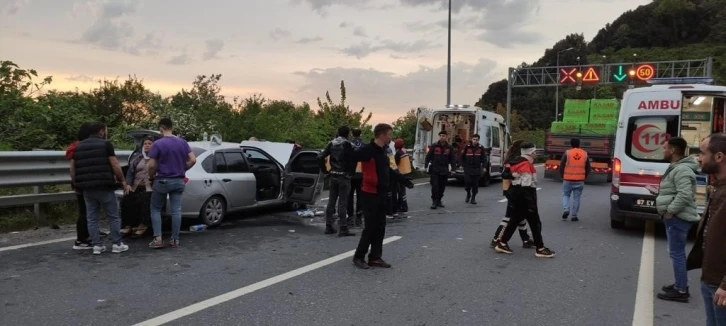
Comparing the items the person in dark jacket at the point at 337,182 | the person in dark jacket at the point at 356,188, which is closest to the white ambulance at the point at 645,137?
the person in dark jacket at the point at 356,188

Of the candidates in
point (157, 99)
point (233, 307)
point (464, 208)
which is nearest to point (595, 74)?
point (464, 208)

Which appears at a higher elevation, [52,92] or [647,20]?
[647,20]

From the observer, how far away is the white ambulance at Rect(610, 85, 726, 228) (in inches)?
325

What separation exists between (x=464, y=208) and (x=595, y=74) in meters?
18.5

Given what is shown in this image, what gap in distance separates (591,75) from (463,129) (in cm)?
1260

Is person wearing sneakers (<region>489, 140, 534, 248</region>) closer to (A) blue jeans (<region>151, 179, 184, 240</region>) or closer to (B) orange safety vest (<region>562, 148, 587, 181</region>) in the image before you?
(B) orange safety vest (<region>562, 148, 587, 181</region>)

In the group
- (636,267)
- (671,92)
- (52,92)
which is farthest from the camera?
(52,92)

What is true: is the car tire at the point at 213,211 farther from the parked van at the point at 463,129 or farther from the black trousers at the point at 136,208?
the parked van at the point at 463,129

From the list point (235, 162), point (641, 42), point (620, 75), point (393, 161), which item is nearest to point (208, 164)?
point (235, 162)

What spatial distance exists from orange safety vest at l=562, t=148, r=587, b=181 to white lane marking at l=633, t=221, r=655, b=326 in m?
2.03

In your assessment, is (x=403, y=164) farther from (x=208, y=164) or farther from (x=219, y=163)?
(x=208, y=164)

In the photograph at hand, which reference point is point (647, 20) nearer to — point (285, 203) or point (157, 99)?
point (157, 99)

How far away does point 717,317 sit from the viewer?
9.73 ft

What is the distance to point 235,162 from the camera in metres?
8.97
